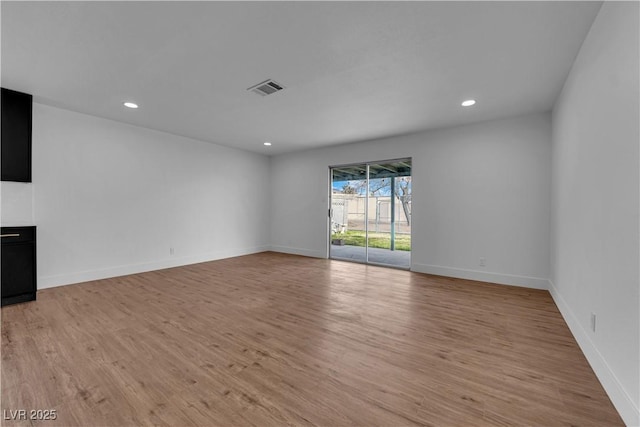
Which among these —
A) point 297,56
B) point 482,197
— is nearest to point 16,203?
point 297,56

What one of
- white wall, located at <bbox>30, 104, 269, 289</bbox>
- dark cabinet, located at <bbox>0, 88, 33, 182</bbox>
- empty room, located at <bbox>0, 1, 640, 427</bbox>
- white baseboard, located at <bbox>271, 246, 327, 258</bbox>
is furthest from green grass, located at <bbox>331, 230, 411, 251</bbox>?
dark cabinet, located at <bbox>0, 88, 33, 182</bbox>

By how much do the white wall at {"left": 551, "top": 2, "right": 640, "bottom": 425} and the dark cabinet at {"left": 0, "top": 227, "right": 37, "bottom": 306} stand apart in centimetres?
562

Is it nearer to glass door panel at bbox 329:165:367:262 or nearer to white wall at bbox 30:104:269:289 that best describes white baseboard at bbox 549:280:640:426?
glass door panel at bbox 329:165:367:262

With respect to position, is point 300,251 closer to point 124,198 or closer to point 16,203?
point 124,198

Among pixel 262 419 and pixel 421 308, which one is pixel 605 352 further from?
pixel 262 419

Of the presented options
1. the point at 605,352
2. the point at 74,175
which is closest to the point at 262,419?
the point at 605,352

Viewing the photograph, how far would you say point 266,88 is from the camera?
320 centimetres

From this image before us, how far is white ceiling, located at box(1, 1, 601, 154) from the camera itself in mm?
1958

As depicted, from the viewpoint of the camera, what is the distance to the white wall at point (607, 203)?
144 cm

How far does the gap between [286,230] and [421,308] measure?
14.7ft

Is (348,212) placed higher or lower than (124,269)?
higher

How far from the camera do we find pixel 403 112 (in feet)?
13.0

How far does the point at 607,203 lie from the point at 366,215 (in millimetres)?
4268

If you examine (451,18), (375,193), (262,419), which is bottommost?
(262,419)
